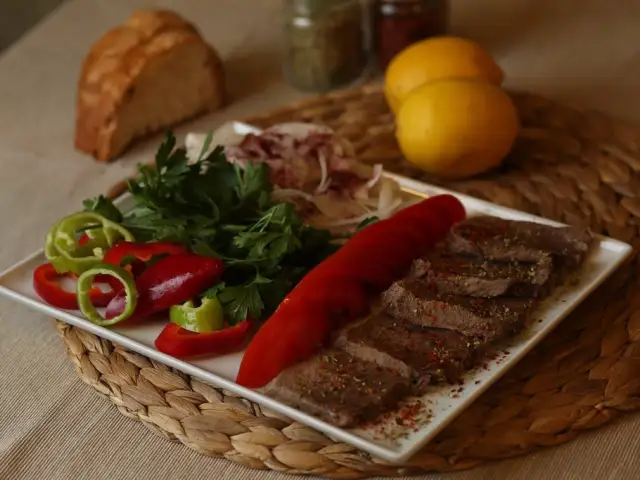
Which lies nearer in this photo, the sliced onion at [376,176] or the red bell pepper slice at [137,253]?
the red bell pepper slice at [137,253]

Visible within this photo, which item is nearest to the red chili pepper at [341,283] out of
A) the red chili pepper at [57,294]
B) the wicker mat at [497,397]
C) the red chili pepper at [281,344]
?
the red chili pepper at [281,344]

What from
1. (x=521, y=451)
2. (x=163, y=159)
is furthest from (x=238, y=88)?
(x=521, y=451)

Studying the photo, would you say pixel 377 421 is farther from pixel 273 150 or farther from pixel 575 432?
pixel 273 150

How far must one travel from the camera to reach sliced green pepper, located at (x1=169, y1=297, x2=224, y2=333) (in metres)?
1.66

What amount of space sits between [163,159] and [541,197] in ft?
2.75

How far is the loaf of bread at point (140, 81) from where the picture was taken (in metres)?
2.49

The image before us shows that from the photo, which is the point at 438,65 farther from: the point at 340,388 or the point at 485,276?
the point at 340,388

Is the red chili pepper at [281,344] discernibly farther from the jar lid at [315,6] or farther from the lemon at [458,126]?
the jar lid at [315,6]

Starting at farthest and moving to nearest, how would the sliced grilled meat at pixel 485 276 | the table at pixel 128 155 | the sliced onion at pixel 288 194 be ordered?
the sliced onion at pixel 288 194, the sliced grilled meat at pixel 485 276, the table at pixel 128 155

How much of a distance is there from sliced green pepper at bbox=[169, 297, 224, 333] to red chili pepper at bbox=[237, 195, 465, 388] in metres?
0.11

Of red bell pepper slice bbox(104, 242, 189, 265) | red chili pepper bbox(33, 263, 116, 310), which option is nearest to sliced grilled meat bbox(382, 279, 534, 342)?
red bell pepper slice bbox(104, 242, 189, 265)

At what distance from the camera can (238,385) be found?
5.06 ft

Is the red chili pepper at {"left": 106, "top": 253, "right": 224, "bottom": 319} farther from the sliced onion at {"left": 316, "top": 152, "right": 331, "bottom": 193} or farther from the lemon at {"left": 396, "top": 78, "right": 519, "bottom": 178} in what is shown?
the lemon at {"left": 396, "top": 78, "right": 519, "bottom": 178}

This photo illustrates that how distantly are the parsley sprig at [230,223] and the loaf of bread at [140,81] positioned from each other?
0.54 metres
